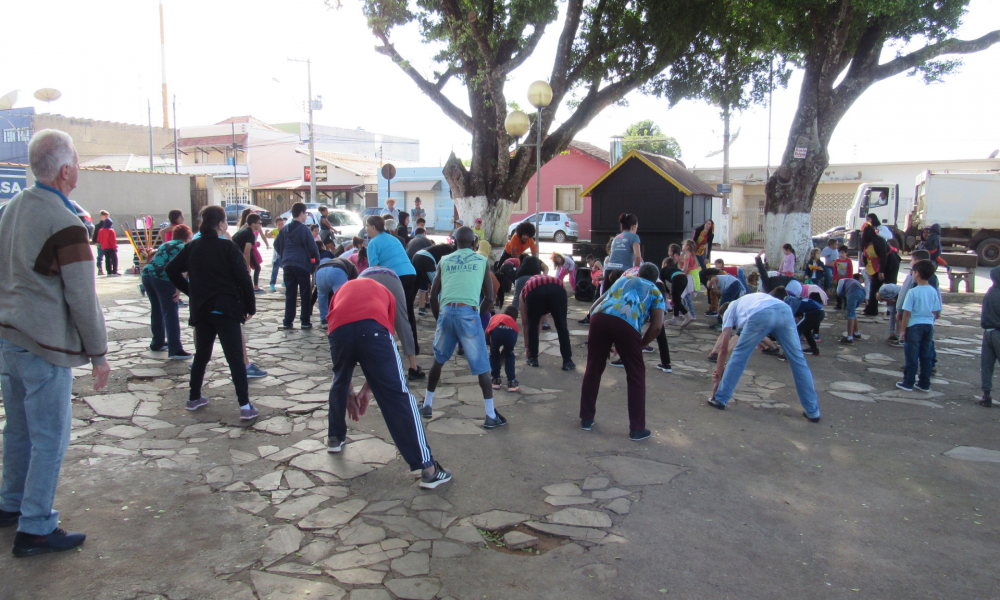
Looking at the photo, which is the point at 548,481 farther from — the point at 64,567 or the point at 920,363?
the point at 920,363

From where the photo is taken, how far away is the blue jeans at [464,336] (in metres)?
5.14

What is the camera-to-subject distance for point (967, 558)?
3.40m

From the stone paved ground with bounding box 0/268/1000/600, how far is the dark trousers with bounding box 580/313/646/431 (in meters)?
0.30

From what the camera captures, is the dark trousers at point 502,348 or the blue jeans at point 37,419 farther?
the dark trousers at point 502,348

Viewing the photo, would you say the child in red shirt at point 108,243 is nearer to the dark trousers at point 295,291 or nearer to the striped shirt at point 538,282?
the dark trousers at point 295,291

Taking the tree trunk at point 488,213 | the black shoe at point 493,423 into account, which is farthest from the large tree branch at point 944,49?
the black shoe at point 493,423

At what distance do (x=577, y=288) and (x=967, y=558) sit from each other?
29.2ft

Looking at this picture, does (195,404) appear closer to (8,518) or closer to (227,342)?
(227,342)

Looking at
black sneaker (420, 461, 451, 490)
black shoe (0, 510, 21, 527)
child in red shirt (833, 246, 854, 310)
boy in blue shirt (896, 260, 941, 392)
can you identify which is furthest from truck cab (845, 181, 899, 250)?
black shoe (0, 510, 21, 527)

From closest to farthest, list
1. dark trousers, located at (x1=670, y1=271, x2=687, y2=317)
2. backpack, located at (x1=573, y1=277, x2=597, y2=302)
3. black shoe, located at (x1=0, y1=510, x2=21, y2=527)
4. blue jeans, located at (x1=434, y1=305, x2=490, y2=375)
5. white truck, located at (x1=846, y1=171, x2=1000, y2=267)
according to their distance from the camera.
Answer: black shoe, located at (x1=0, y1=510, x2=21, y2=527)
blue jeans, located at (x1=434, y1=305, x2=490, y2=375)
dark trousers, located at (x1=670, y1=271, x2=687, y2=317)
backpack, located at (x1=573, y1=277, x2=597, y2=302)
white truck, located at (x1=846, y1=171, x2=1000, y2=267)

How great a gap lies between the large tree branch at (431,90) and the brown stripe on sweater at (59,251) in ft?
38.8

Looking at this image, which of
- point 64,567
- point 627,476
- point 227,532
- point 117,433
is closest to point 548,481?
point 627,476

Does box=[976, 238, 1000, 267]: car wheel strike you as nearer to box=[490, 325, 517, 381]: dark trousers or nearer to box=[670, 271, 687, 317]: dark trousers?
box=[670, 271, 687, 317]: dark trousers

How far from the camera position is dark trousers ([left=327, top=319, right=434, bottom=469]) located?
12.8ft
